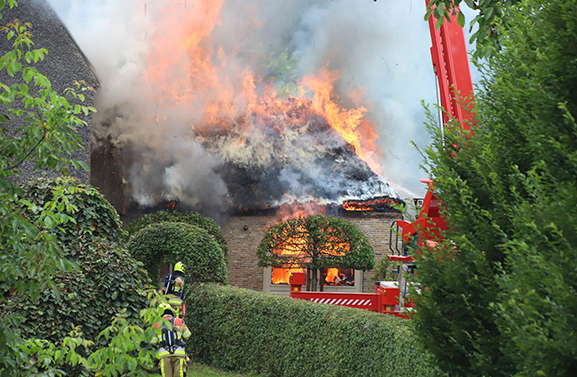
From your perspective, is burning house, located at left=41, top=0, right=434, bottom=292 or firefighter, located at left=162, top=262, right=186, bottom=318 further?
burning house, located at left=41, top=0, right=434, bottom=292

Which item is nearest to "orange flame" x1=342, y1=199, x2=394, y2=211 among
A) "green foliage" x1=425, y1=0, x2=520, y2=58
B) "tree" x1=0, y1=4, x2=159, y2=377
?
"green foliage" x1=425, y1=0, x2=520, y2=58

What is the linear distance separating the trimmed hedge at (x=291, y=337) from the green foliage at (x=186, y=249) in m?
0.39

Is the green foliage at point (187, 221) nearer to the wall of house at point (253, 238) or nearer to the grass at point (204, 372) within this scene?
the wall of house at point (253, 238)

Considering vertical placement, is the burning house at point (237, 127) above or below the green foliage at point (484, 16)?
above

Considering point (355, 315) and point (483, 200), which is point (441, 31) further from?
point (483, 200)

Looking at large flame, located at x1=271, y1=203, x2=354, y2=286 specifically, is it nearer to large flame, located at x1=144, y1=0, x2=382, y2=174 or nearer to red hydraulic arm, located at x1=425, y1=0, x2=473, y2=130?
large flame, located at x1=144, y1=0, x2=382, y2=174

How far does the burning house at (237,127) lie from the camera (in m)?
23.0

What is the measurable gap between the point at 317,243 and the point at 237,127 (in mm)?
8622

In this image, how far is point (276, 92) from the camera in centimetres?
2700

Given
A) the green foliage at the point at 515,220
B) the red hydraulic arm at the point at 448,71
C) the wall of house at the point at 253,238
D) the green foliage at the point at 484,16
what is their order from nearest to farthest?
1. the green foliage at the point at 515,220
2. the green foliage at the point at 484,16
3. the red hydraulic arm at the point at 448,71
4. the wall of house at the point at 253,238

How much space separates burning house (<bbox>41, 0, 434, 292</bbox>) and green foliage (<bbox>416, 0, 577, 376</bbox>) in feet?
66.0

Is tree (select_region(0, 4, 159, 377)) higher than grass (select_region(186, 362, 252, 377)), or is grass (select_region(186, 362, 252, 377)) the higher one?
tree (select_region(0, 4, 159, 377))

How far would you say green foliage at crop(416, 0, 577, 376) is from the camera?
80.6 inches

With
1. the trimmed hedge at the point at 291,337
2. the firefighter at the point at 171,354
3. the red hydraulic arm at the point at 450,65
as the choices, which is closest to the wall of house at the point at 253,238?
the trimmed hedge at the point at 291,337
